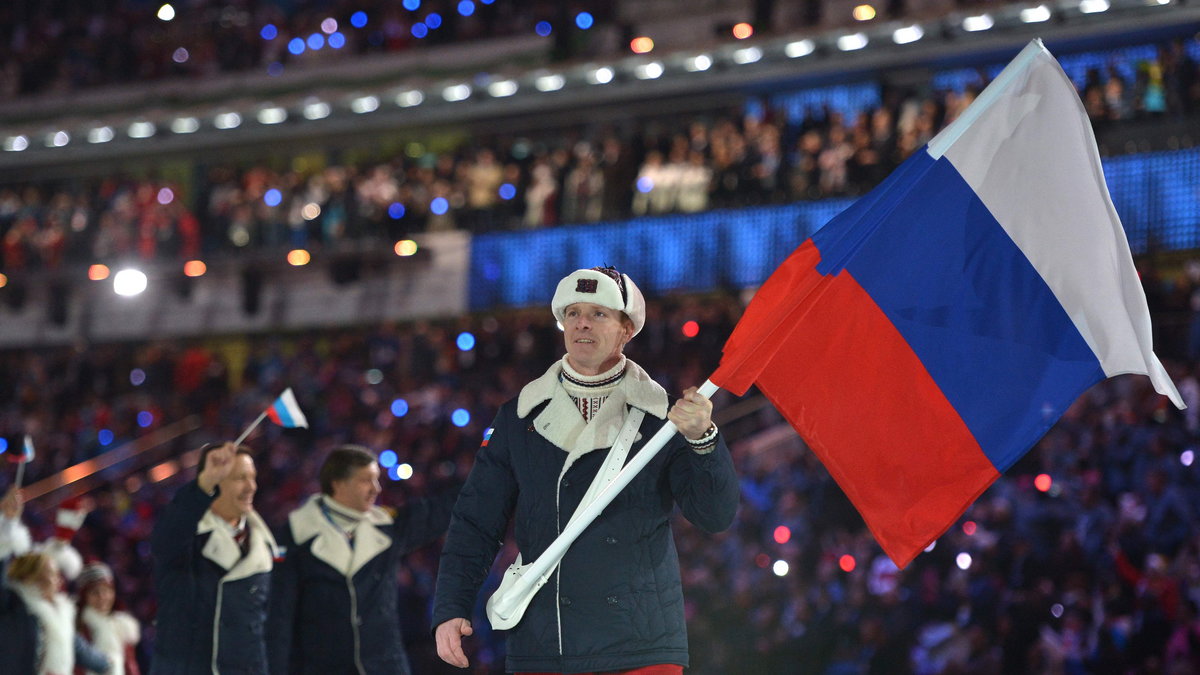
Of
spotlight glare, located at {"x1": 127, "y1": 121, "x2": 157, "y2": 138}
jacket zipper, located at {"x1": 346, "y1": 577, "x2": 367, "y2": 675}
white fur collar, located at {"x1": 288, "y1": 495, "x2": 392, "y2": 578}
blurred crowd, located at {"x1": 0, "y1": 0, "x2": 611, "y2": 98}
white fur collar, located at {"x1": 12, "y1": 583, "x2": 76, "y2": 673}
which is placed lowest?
white fur collar, located at {"x1": 12, "y1": 583, "x2": 76, "y2": 673}

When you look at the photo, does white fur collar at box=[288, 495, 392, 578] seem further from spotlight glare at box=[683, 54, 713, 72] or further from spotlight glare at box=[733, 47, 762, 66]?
spotlight glare at box=[683, 54, 713, 72]

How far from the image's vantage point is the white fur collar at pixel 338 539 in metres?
6.43

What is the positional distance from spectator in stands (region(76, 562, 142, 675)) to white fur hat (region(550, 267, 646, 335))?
5.74 metres

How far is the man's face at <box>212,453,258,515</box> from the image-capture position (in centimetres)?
642

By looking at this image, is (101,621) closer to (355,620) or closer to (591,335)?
(355,620)

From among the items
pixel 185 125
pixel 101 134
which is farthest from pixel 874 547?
pixel 101 134

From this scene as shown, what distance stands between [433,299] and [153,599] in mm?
7323

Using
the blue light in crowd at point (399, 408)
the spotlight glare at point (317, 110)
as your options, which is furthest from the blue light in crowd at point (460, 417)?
the spotlight glare at point (317, 110)

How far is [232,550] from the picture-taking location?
6.38 m

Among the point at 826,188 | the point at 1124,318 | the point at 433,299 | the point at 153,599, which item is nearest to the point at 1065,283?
the point at 1124,318

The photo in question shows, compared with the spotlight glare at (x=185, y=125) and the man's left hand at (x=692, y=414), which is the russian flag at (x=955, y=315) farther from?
the spotlight glare at (x=185, y=125)

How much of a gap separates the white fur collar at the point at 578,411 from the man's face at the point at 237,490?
2498 mm

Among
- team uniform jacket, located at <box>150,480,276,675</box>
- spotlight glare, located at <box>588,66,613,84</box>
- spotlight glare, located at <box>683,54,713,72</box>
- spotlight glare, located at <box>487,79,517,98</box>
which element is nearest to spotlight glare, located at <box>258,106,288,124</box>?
spotlight glare, located at <box>487,79,517,98</box>

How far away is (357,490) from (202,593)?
729mm
